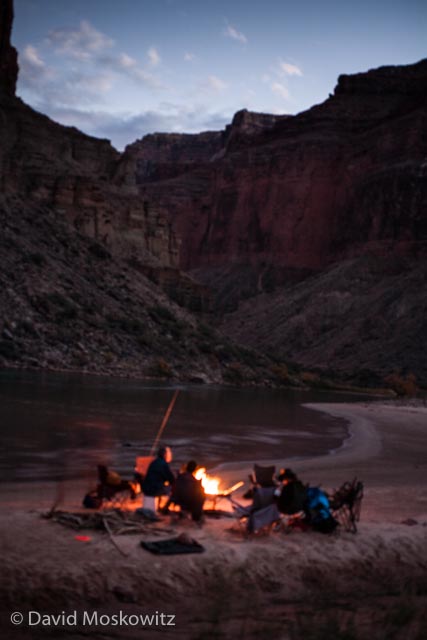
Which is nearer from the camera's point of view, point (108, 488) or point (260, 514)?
point (260, 514)

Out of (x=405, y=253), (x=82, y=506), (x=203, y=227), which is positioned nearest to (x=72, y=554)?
(x=82, y=506)

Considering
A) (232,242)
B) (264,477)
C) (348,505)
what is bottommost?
(348,505)

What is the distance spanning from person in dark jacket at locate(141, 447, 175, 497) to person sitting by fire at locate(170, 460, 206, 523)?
172 mm

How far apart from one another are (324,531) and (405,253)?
281 feet

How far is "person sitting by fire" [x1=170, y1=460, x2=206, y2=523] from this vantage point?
9.30 meters

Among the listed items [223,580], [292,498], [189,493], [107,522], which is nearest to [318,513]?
[292,498]

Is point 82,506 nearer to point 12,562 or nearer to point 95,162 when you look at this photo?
point 12,562

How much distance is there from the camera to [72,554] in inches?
296

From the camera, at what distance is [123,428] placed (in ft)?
66.0

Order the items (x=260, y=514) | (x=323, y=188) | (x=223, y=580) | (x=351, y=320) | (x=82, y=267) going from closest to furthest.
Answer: (x=223, y=580) → (x=260, y=514) → (x=82, y=267) → (x=351, y=320) → (x=323, y=188)

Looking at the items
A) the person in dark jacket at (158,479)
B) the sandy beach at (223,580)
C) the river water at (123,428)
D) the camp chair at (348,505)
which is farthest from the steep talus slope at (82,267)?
the sandy beach at (223,580)

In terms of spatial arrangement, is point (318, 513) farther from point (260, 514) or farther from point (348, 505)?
point (260, 514)

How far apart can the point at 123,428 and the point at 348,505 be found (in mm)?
11563

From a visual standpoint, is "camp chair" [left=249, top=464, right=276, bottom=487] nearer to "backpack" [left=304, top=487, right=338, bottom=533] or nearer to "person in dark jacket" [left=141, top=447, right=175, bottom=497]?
"backpack" [left=304, top=487, right=338, bottom=533]
